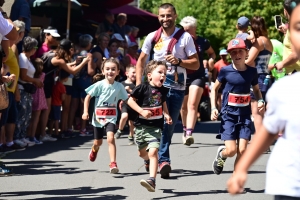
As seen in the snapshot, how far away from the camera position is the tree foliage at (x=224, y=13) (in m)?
37.4

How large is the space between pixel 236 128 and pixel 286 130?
4.98 metres

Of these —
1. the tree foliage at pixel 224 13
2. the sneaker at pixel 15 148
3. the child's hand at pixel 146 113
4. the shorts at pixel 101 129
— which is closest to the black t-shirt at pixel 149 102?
the child's hand at pixel 146 113

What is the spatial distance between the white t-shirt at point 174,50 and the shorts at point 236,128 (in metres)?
1.00

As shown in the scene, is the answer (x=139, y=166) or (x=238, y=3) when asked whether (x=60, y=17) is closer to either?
(x=139, y=166)

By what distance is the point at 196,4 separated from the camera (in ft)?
146

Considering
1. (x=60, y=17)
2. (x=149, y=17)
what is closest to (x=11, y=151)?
(x=60, y=17)

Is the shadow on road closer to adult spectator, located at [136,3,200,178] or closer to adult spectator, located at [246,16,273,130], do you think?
adult spectator, located at [136,3,200,178]

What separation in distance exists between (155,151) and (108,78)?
1.96m

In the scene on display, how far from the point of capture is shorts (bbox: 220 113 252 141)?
9.02m

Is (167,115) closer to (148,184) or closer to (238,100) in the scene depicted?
(238,100)

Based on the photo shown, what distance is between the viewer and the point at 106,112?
411 inches

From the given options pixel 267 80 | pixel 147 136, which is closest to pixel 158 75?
pixel 147 136

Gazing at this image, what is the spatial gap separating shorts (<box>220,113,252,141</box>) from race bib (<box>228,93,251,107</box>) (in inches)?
5.3

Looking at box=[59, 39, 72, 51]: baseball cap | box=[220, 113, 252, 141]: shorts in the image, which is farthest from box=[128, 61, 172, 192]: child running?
box=[59, 39, 72, 51]: baseball cap
